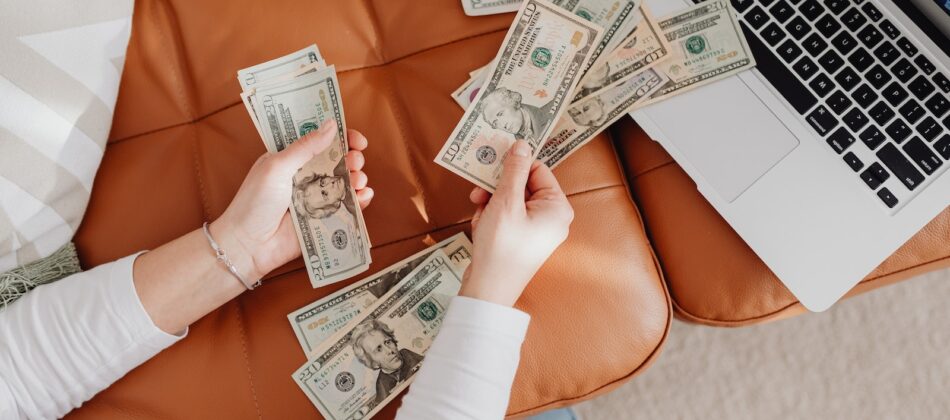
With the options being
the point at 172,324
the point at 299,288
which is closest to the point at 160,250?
the point at 172,324

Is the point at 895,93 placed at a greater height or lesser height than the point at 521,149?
lesser

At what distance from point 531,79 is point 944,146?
0.64m

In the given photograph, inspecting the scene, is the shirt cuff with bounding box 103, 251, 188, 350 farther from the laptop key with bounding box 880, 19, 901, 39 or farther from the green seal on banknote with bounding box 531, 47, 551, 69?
the laptop key with bounding box 880, 19, 901, 39

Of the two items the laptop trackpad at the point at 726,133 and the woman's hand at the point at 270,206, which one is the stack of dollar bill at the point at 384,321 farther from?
the laptop trackpad at the point at 726,133

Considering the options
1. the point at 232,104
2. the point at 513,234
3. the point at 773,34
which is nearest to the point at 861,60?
the point at 773,34

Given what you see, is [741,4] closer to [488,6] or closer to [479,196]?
[488,6]

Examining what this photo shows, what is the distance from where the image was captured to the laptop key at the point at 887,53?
3.33 ft

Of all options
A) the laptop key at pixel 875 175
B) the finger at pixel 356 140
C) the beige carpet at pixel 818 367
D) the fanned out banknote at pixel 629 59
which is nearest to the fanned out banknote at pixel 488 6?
the fanned out banknote at pixel 629 59

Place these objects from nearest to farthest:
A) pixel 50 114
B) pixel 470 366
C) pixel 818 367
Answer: pixel 470 366
pixel 50 114
pixel 818 367

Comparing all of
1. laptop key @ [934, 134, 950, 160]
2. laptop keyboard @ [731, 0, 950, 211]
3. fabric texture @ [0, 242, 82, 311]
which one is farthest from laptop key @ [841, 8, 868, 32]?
fabric texture @ [0, 242, 82, 311]

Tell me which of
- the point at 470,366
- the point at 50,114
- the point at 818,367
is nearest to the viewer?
the point at 470,366

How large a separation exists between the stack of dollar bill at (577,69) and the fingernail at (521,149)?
6cm

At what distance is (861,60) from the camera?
3.36 ft

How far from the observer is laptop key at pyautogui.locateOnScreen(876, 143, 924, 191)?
100 centimetres
